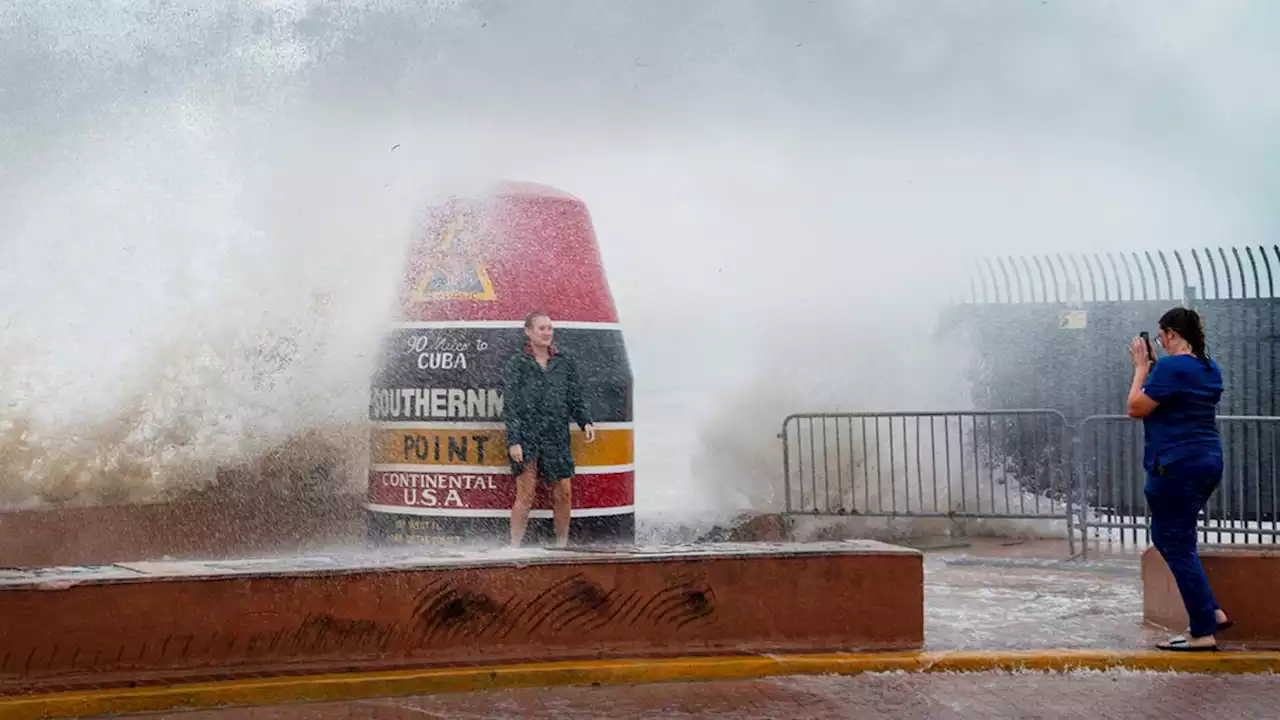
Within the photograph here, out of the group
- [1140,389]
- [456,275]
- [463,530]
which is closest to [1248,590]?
[1140,389]

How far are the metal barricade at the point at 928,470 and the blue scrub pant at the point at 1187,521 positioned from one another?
15.7 feet

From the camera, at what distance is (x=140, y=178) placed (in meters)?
11.4

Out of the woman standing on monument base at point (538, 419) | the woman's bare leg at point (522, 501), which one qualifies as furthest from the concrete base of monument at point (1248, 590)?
the woman's bare leg at point (522, 501)

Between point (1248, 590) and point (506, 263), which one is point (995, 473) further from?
point (506, 263)

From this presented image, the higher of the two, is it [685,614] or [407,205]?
[407,205]

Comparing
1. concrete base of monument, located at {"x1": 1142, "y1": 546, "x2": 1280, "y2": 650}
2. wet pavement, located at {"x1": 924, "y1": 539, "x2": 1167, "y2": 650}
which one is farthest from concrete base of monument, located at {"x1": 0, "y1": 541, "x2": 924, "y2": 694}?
concrete base of monument, located at {"x1": 1142, "y1": 546, "x2": 1280, "y2": 650}

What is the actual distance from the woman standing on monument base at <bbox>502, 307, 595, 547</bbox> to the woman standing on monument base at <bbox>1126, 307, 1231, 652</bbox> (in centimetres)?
300

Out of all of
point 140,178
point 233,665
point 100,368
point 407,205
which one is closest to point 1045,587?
point 407,205

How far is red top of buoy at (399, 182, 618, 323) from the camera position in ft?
28.6

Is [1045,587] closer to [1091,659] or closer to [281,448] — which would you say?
[1091,659]

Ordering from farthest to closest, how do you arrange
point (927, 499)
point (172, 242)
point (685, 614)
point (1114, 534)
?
point (1114, 534) < point (927, 499) < point (172, 242) < point (685, 614)

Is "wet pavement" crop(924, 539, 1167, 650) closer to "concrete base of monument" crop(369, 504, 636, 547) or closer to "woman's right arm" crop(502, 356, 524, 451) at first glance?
"concrete base of monument" crop(369, 504, 636, 547)

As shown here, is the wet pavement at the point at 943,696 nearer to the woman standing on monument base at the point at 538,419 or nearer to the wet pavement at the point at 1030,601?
the wet pavement at the point at 1030,601

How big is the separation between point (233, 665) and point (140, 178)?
5863 millimetres
